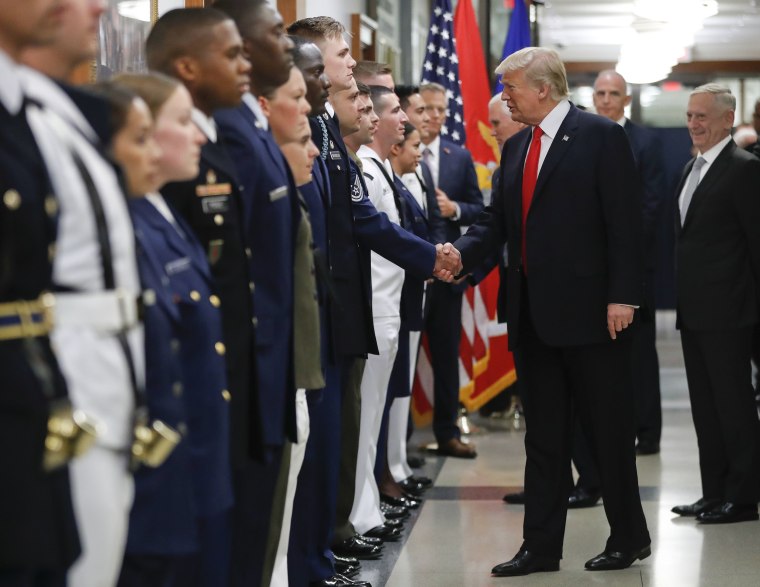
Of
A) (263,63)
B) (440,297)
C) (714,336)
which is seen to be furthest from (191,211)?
(440,297)

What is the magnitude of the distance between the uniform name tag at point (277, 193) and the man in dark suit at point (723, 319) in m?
2.70

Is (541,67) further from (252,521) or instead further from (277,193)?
(252,521)

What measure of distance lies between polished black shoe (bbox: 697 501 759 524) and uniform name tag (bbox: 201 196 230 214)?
304 centimetres

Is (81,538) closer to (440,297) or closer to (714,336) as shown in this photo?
(714,336)

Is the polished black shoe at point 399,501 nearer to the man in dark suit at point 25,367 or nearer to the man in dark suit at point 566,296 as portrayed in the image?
the man in dark suit at point 566,296

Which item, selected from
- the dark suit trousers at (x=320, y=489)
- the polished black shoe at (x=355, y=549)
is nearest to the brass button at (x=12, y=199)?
the dark suit trousers at (x=320, y=489)

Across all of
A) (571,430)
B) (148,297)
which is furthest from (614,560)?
(148,297)

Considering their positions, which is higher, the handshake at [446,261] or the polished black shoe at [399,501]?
the handshake at [446,261]

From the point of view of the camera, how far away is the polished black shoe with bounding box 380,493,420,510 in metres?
5.27

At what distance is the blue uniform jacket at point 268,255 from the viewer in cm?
276

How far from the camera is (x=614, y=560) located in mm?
4234

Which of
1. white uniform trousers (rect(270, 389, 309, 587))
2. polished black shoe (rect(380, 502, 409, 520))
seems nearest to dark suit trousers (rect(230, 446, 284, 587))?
white uniform trousers (rect(270, 389, 309, 587))

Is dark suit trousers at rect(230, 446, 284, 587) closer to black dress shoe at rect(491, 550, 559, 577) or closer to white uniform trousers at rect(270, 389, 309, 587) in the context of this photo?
white uniform trousers at rect(270, 389, 309, 587)

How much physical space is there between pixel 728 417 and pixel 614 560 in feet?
3.74
